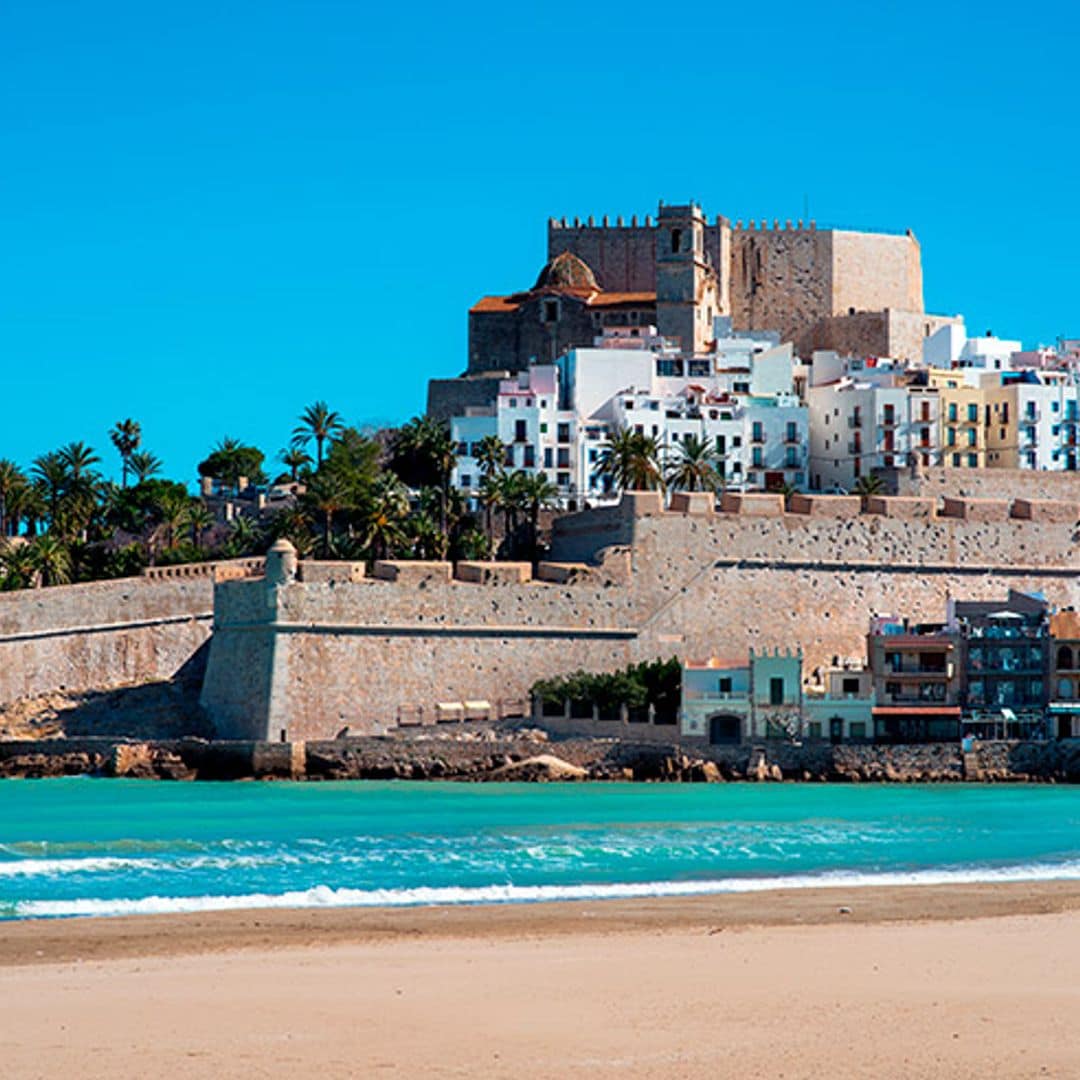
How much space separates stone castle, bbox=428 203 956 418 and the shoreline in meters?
43.4

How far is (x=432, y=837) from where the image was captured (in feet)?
103

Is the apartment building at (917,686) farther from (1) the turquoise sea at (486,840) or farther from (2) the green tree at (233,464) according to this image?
(2) the green tree at (233,464)

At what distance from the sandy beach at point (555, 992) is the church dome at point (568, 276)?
46683 mm

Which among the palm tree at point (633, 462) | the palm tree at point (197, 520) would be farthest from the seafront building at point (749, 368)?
the palm tree at point (197, 520)

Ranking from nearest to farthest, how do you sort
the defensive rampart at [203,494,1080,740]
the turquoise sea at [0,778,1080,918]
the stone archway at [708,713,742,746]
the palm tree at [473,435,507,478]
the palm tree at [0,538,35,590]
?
the turquoise sea at [0,778,1080,918]
the stone archway at [708,713,742,746]
the defensive rampart at [203,494,1080,740]
the palm tree at [0,538,35,590]
the palm tree at [473,435,507,478]

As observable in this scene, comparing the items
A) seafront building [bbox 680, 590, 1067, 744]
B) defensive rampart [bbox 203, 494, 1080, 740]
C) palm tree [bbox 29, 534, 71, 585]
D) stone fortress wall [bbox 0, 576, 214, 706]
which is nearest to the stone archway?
seafront building [bbox 680, 590, 1067, 744]

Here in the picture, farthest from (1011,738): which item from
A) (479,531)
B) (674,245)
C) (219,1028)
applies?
(219,1028)

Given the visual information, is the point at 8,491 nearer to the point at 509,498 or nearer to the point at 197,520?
the point at 197,520

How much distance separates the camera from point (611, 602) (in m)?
48.9

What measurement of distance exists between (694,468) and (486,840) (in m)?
27.8

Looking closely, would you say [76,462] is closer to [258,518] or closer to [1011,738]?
[258,518]

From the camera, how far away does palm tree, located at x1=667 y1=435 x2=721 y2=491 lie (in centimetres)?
5794

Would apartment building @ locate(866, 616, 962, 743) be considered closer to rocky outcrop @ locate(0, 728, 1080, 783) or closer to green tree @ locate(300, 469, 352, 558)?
rocky outcrop @ locate(0, 728, 1080, 783)

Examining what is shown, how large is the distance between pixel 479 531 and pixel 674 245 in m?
13.2
